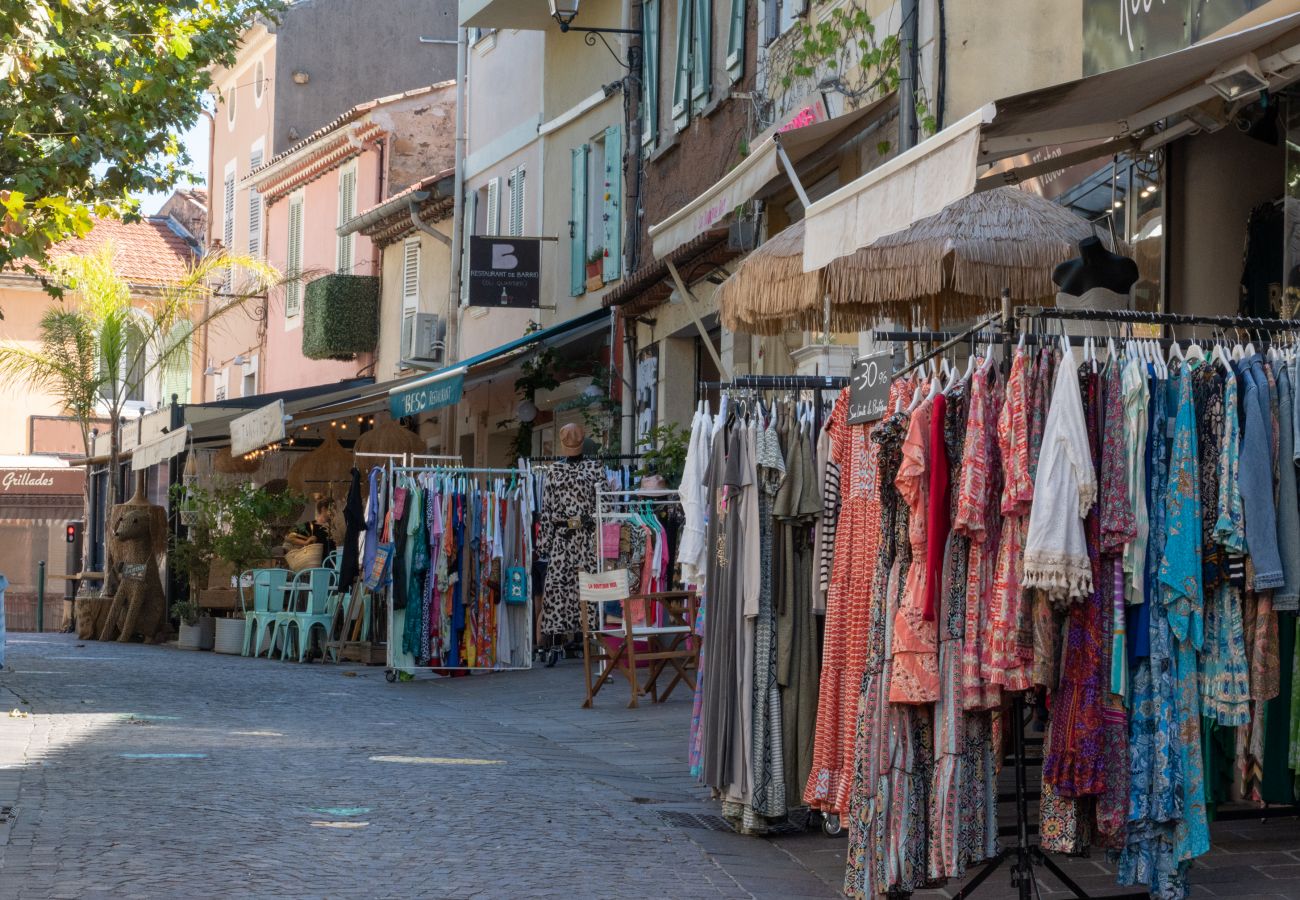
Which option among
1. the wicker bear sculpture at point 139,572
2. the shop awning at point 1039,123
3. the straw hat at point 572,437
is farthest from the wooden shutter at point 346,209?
the shop awning at point 1039,123

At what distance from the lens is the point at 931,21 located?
12.3 metres

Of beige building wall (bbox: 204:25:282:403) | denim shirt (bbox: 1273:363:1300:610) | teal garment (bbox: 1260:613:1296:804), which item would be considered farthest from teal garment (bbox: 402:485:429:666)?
beige building wall (bbox: 204:25:282:403)

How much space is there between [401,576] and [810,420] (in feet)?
26.3

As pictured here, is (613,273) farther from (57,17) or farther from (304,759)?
(304,759)

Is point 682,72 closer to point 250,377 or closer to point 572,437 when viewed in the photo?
point 572,437

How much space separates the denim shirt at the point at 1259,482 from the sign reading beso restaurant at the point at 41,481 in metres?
32.5

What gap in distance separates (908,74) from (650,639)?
4.61 metres

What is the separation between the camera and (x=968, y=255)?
8875 mm

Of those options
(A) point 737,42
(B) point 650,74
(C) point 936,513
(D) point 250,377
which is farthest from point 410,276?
(C) point 936,513

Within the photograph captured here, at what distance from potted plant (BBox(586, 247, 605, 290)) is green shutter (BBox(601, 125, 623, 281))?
0.18m

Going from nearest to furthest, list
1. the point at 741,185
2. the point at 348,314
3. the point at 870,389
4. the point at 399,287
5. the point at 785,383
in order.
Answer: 1. the point at 870,389
2. the point at 785,383
3. the point at 741,185
4. the point at 399,287
5. the point at 348,314

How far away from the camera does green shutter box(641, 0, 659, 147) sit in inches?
779

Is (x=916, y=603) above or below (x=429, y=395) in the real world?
below

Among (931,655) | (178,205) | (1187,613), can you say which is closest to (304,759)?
(931,655)
